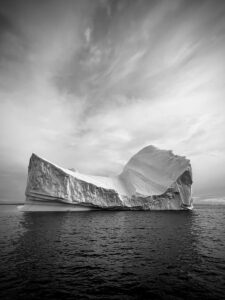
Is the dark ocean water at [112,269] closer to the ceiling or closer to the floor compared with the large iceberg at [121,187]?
closer to the floor

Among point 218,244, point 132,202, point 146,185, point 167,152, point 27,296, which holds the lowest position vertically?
point 27,296

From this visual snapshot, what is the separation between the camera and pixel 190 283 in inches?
253

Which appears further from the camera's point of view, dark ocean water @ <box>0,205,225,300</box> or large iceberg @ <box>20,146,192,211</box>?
large iceberg @ <box>20,146,192,211</box>

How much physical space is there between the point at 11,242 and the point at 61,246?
3.68m

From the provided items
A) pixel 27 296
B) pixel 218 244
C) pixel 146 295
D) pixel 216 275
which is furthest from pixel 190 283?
pixel 218 244

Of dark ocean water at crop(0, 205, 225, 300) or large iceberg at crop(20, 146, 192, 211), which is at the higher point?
large iceberg at crop(20, 146, 192, 211)

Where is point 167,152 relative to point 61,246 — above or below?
above

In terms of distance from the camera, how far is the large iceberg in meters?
33.2

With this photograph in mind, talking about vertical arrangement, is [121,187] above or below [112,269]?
above

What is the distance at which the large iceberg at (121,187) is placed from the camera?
1305 inches

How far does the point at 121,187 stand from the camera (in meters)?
43.4

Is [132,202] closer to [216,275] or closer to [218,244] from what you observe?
[218,244]

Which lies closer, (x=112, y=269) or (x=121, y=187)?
(x=112, y=269)

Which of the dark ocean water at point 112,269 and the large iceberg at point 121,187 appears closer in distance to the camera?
the dark ocean water at point 112,269
